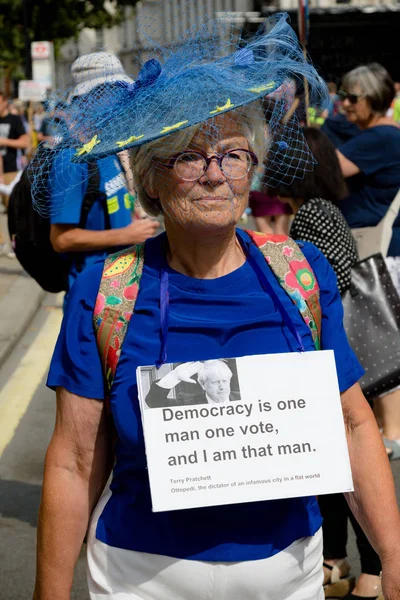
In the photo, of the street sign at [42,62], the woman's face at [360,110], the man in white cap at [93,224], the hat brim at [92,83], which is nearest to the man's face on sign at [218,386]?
the hat brim at [92,83]

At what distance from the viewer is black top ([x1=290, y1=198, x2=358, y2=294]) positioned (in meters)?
3.79

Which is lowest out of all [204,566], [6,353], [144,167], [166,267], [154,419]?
[6,353]

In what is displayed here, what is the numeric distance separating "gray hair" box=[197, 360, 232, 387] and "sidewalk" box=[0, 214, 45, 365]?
224 inches

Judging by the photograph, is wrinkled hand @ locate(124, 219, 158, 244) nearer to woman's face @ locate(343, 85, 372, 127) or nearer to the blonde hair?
woman's face @ locate(343, 85, 372, 127)

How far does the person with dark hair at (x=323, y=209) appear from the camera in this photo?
379 centimetres

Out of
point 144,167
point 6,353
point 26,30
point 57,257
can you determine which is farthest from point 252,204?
point 26,30

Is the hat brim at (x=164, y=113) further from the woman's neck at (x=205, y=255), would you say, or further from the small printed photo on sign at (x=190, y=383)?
the small printed photo on sign at (x=190, y=383)

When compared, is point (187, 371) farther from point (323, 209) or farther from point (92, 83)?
point (323, 209)

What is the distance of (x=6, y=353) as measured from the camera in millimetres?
7762

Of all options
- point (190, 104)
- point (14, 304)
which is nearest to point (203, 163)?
point (190, 104)

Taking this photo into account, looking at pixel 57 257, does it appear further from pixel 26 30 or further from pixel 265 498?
pixel 26 30

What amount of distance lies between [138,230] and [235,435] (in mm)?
2203

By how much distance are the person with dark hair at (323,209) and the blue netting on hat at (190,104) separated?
1.30m

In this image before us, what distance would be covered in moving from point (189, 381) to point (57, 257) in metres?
2.37
